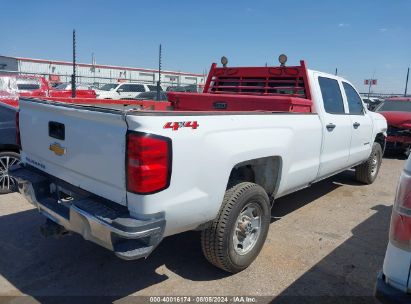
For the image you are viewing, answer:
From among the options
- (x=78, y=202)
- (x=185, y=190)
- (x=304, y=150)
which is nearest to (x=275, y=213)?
(x=304, y=150)

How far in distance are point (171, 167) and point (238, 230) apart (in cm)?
121

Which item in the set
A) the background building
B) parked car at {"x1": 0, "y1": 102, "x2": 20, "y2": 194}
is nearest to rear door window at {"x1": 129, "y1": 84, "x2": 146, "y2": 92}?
the background building

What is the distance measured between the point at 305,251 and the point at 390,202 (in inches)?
102

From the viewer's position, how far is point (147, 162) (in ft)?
8.30

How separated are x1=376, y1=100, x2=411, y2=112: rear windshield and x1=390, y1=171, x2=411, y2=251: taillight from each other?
954 centimetres

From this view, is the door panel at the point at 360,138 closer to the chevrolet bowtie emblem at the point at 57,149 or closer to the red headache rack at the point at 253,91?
the red headache rack at the point at 253,91

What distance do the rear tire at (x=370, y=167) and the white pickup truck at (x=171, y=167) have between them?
88.8 inches

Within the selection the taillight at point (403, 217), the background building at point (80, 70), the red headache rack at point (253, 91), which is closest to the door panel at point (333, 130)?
the red headache rack at point (253, 91)

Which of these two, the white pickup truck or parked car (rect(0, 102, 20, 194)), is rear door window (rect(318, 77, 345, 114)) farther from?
parked car (rect(0, 102, 20, 194))

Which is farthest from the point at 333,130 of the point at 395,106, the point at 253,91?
the point at 395,106

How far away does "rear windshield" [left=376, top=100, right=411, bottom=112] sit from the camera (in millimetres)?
10664

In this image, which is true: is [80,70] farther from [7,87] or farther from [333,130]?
[333,130]

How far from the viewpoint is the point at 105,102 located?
4.94 meters

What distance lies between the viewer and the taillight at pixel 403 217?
82.3 inches
